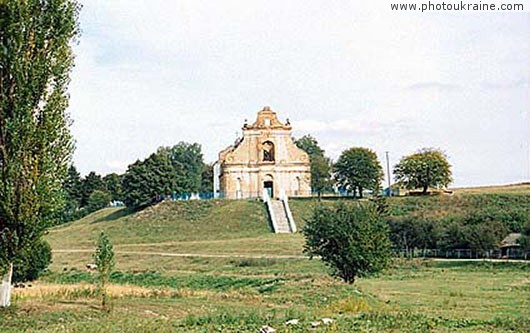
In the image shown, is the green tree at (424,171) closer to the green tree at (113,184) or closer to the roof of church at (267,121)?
the roof of church at (267,121)

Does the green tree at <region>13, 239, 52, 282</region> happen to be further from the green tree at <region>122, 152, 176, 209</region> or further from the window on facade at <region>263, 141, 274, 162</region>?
the window on facade at <region>263, 141, 274, 162</region>

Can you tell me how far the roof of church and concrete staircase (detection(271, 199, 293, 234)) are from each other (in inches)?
629

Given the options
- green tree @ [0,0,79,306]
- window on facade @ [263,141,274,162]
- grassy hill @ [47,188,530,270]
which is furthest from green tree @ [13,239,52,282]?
window on facade @ [263,141,274,162]

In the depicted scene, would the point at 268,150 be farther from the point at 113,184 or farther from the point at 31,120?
the point at 31,120

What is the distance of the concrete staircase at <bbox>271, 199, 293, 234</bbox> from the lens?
7912 centimetres

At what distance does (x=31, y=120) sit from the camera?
75.6ft

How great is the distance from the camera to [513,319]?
2108 cm

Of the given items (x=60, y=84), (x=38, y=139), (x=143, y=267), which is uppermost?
(x=60, y=84)

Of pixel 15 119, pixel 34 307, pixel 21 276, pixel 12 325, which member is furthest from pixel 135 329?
pixel 21 276

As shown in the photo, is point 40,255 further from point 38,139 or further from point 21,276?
point 38,139

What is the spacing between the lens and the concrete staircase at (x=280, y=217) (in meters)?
79.1

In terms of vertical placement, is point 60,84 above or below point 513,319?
above

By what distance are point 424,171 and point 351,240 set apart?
62.7 meters

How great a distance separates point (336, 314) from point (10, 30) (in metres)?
13.2
